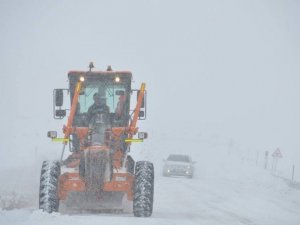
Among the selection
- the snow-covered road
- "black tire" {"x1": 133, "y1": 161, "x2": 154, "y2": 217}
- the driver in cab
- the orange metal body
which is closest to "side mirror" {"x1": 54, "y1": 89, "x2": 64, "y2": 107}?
the orange metal body

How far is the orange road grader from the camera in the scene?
43.6 feet

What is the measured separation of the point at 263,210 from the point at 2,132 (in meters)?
48.2

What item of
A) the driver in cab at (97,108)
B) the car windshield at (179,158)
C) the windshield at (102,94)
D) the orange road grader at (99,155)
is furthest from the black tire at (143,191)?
the car windshield at (179,158)

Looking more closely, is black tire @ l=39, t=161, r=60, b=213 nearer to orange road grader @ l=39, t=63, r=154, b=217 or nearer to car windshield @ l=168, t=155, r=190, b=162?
orange road grader @ l=39, t=63, r=154, b=217

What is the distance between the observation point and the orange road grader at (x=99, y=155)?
43.6 ft

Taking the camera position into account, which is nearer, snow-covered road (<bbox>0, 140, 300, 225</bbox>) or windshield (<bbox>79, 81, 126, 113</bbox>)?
snow-covered road (<bbox>0, 140, 300, 225</bbox>)

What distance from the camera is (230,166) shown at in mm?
46781

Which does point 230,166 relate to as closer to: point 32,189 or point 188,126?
point 32,189

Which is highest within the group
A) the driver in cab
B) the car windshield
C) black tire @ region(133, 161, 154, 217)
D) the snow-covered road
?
the driver in cab

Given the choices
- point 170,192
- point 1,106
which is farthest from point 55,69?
point 170,192

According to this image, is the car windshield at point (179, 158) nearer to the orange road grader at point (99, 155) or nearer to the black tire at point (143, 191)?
the orange road grader at point (99, 155)

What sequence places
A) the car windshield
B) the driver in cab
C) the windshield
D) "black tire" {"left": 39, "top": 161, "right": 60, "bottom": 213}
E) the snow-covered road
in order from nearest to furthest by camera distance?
the snow-covered road → "black tire" {"left": 39, "top": 161, "right": 60, "bottom": 213} → the driver in cab → the windshield → the car windshield

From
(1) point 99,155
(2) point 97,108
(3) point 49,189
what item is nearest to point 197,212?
(2) point 97,108

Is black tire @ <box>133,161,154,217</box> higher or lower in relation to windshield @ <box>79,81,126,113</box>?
lower
